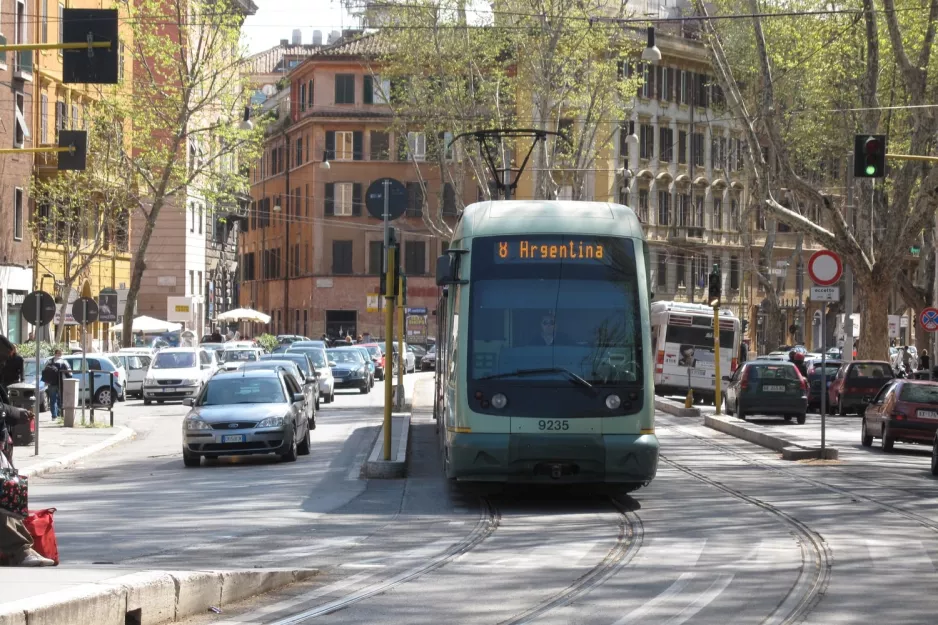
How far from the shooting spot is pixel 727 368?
5269cm

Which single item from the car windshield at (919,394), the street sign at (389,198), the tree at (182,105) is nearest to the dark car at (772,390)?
the car windshield at (919,394)

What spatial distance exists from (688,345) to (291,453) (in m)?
26.8

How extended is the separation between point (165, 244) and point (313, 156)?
1445cm

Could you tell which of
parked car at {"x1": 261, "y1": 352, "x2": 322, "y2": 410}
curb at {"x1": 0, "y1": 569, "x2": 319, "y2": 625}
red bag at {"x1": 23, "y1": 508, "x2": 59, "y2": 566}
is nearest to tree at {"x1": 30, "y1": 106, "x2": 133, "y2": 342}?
parked car at {"x1": 261, "y1": 352, "x2": 322, "y2": 410}

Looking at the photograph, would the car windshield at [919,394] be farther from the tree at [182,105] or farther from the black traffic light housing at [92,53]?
the tree at [182,105]

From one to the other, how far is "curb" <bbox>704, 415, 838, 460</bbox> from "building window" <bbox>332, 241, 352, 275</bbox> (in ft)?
196

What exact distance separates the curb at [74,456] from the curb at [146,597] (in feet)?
35.6

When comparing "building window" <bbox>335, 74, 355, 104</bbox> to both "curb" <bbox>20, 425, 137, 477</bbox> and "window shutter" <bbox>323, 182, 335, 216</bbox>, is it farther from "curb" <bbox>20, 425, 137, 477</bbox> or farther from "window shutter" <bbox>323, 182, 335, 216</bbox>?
"curb" <bbox>20, 425, 137, 477</bbox>

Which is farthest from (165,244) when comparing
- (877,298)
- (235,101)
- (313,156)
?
(877,298)

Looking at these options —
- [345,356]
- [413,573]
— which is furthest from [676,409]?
[413,573]

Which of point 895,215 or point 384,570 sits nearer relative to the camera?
point 384,570

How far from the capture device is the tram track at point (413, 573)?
1065cm

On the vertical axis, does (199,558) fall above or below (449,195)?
below

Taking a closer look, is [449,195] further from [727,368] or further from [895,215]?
[895,215]
